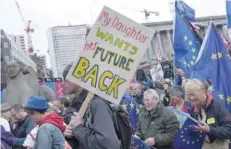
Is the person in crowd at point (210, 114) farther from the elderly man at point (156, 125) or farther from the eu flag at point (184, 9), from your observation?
the eu flag at point (184, 9)

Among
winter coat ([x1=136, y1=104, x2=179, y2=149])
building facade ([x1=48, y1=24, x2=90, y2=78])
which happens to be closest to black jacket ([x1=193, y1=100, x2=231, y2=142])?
winter coat ([x1=136, y1=104, x2=179, y2=149])

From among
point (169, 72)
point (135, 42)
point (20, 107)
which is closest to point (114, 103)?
point (135, 42)

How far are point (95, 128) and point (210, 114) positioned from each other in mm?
1769

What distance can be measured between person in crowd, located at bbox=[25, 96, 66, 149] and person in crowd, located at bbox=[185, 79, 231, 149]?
1458mm

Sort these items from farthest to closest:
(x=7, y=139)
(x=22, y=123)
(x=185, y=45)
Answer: (x=185, y=45), (x=22, y=123), (x=7, y=139)

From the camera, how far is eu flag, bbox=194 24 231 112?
612 cm

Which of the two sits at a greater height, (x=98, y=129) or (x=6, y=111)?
(x=98, y=129)

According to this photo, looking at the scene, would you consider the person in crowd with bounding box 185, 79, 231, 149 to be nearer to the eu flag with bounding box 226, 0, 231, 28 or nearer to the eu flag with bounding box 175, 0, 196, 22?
the eu flag with bounding box 226, 0, 231, 28

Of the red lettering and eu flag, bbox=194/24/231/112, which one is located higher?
the red lettering

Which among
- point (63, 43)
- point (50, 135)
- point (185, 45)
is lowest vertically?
point (50, 135)


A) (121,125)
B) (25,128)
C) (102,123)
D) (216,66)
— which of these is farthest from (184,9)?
(102,123)

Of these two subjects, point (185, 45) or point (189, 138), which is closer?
point (189, 138)

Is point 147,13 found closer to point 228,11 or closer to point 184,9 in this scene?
point 184,9

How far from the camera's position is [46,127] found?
3.93 m
